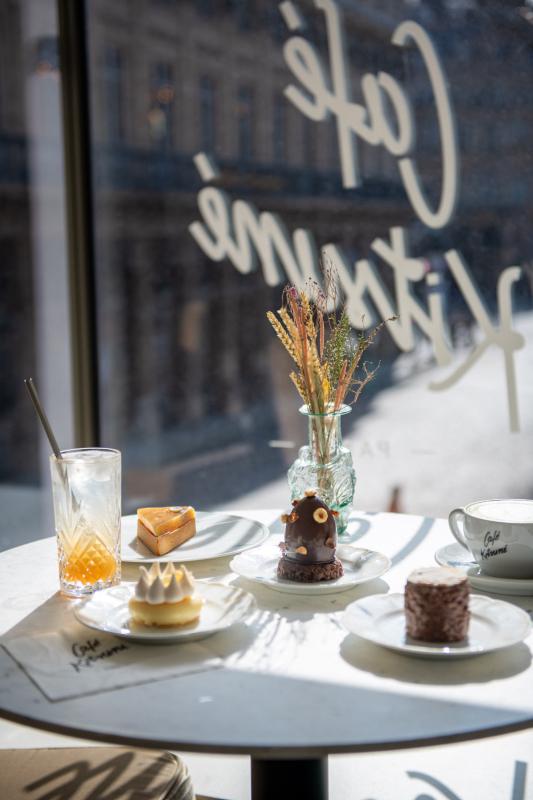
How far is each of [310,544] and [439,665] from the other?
283 millimetres

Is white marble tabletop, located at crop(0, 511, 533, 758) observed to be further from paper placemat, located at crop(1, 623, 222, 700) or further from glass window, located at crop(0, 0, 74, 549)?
glass window, located at crop(0, 0, 74, 549)

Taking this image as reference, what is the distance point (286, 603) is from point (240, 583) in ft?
0.34

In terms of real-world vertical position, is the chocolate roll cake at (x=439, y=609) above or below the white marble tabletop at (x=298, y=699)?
above

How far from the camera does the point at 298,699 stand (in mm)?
1017

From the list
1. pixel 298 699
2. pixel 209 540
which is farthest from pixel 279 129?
pixel 298 699

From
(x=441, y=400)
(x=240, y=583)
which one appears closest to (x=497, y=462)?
(x=441, y=400)

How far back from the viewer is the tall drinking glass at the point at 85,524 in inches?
52.8

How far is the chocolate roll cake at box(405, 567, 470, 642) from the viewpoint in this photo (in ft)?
3.62

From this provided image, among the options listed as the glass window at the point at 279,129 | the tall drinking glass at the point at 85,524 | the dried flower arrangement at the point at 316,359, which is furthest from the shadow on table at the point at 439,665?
the glass window at the point at 279,129

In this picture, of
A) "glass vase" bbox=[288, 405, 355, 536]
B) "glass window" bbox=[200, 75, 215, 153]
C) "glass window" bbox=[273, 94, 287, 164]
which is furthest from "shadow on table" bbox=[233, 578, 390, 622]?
"glass window" bbox=[200, 75, 215, 153]

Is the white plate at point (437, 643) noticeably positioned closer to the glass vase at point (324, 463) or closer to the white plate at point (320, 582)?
the white plate at point (320, 582)

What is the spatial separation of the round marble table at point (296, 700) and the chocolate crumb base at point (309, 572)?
0.13 feet

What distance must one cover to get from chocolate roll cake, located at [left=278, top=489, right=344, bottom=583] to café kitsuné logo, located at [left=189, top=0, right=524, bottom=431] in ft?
5.02

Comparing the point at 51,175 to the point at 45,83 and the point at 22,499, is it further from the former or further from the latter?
the point at 22,499
